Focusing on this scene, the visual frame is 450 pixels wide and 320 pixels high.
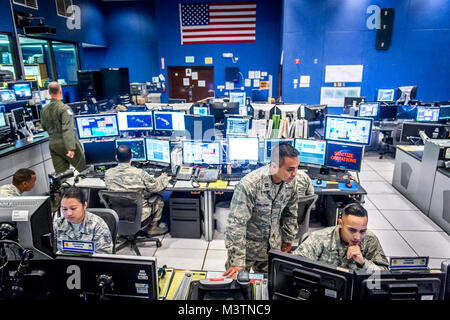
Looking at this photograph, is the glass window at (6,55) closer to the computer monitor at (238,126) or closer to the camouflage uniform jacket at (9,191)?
the camouflage uniform jacket at (9,191)

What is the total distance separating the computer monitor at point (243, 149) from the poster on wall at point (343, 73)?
6279 mm

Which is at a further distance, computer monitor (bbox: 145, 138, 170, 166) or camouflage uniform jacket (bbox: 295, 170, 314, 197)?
computer monitor (bbox: 145, 138, 170, 166)

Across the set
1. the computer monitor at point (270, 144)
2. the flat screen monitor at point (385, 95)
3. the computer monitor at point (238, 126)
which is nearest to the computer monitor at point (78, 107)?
the computer monitor at point (238, 126)

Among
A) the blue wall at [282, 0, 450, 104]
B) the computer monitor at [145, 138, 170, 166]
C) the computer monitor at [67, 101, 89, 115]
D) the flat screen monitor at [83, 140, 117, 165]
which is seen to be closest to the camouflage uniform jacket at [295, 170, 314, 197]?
the computer monitor at [145, 138, 170, 166]

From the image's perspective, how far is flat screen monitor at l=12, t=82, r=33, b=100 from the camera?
636 cm

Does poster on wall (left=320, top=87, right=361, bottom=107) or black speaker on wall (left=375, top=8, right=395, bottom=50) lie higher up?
black speaker on wall (left=375, top=8, right=395, bottom=50)

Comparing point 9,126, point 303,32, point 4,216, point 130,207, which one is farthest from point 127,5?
point 4,216

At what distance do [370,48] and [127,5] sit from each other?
329 inches

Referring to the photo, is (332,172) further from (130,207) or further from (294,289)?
(294,289)

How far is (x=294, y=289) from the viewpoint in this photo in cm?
145

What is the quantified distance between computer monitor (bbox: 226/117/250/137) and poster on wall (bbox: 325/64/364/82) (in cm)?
581

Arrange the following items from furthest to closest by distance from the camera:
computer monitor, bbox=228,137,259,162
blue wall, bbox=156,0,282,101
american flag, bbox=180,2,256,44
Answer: blue wall, bbox=156,0,282,101 → american flag, bbox=180,2,256,44 → computer monitor, bbox=228,137,259,162

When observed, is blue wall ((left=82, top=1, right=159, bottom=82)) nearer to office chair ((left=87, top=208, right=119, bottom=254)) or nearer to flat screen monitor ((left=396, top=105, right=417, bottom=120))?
flat screen monitor ((left=396, top=105, right=417, bottom=120))

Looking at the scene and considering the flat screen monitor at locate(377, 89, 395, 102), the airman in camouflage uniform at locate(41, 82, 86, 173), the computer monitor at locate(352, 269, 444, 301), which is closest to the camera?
the computer monitor at locate(352, 269, 444, 301)
